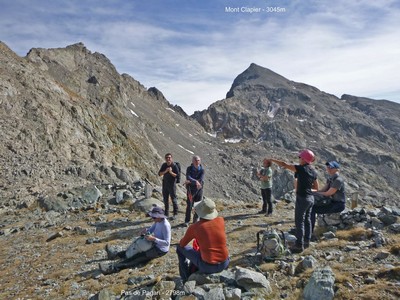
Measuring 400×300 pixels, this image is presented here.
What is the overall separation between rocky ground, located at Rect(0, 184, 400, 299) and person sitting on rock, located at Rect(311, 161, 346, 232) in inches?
38.5

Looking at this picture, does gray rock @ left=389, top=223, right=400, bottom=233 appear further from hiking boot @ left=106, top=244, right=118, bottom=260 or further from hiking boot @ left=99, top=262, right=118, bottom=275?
hiking boot @ left=106, top=244, right=118, bottom=260

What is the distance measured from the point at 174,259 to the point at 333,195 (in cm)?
579

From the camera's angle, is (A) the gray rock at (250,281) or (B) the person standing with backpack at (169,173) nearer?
(A) the gray rock at (250,281)

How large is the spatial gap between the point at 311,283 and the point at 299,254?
2724 millimetres

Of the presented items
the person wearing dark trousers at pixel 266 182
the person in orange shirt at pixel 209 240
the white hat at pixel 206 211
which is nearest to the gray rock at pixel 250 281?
the person in orange shirt at pixel 209 240

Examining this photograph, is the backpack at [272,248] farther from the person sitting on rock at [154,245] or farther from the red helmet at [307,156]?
the person sitting on rock at [154,245]

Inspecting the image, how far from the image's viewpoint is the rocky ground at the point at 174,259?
25.2 feet

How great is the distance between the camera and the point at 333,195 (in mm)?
11617

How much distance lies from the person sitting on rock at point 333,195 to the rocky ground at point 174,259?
979mm

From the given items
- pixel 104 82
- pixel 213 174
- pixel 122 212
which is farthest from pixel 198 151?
pixel 122 212

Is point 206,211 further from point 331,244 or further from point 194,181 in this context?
point 194,181

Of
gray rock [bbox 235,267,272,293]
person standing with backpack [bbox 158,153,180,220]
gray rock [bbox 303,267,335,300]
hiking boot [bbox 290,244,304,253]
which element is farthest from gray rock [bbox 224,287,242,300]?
person standing with backpack [bbox 158,153,180,220]

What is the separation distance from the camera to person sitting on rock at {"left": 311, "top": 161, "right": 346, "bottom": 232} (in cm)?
1130

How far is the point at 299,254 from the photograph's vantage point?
1012 cm
